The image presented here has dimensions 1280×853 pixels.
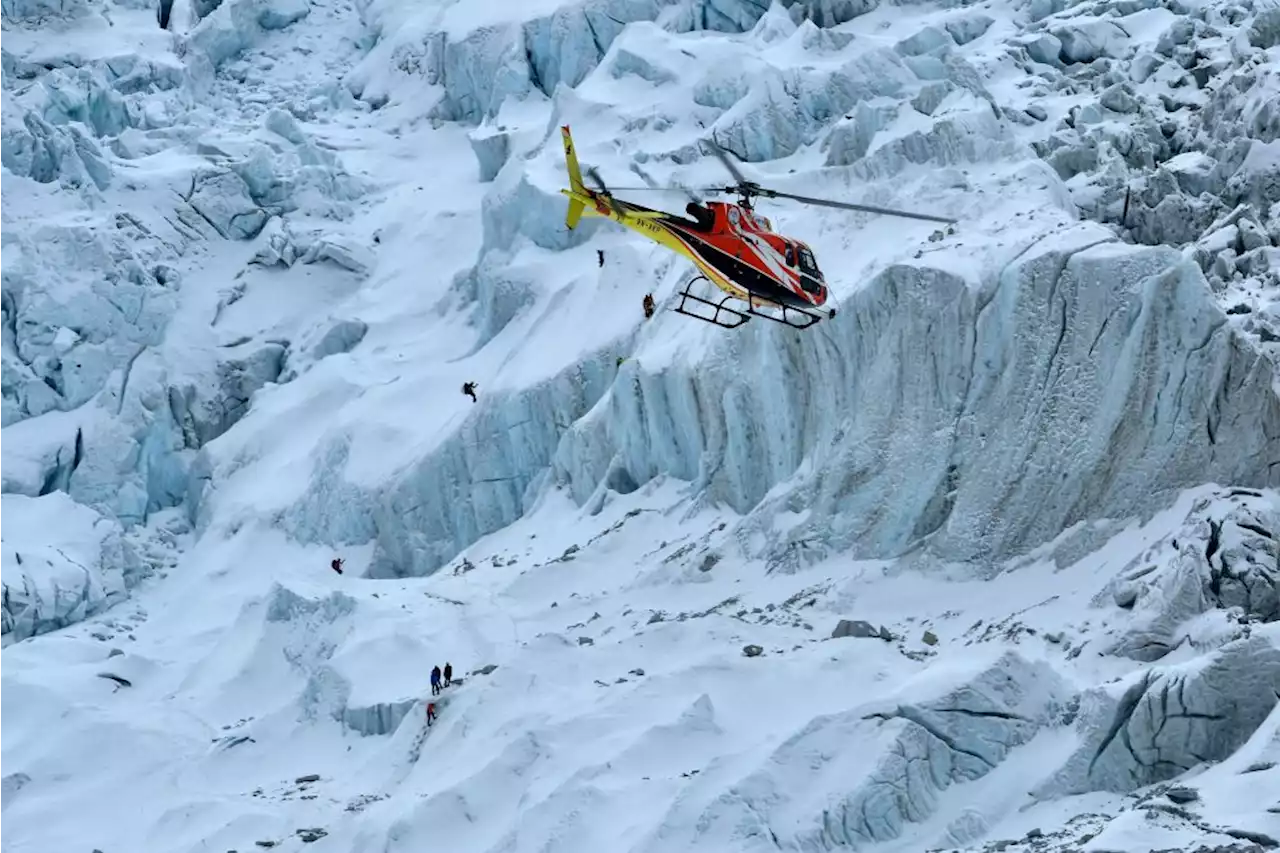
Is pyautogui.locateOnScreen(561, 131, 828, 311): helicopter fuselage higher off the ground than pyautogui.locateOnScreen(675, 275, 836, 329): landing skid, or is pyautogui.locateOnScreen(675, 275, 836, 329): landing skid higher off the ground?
pyautogui.locateOnScreen(561, 131, 828, 311): helicopter fuselage

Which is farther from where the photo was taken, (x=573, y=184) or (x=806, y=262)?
(x=573, y=184)

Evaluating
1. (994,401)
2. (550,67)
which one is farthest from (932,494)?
(550,67)

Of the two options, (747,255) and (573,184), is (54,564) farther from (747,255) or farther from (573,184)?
(747,255)

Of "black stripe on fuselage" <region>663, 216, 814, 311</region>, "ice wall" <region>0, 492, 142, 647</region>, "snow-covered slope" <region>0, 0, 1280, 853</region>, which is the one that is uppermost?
"black stripe on fuselage" <region>663, 216, 814, 311</region>

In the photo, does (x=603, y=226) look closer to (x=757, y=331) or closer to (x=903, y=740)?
(x=757, y=331)

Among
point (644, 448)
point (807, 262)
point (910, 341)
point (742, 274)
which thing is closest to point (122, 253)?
point (644, 448)

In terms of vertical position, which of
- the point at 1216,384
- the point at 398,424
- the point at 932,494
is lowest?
the point at 398,424

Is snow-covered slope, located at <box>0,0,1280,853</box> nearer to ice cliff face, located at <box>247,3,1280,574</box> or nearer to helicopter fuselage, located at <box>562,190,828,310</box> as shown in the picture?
ice cliff face, located at <box>247,3,1280,574</box>

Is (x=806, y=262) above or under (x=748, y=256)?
under

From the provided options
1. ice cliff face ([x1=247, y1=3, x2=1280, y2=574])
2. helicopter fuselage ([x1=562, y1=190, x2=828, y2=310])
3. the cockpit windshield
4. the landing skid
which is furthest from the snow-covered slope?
helicopter fuselage ([x1=562, y1=190, x2=828, y2=310])
